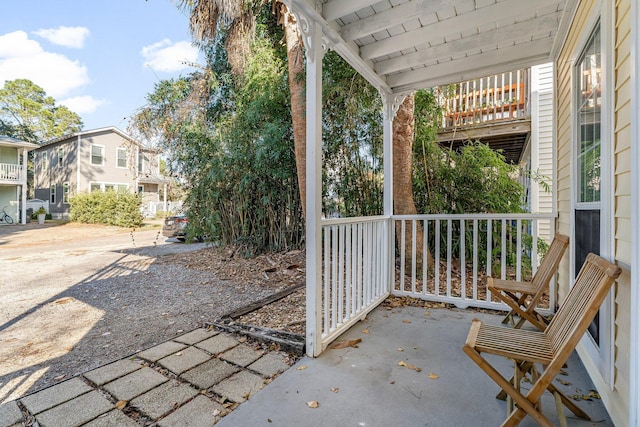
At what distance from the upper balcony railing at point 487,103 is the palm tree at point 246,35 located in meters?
2.92

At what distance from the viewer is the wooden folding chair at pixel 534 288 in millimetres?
2465

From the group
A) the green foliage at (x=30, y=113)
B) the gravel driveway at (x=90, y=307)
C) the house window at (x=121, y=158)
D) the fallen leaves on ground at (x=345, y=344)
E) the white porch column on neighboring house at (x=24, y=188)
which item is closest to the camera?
the gravel driveway at (x=90, y=307)

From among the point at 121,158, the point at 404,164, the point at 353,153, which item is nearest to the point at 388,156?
the point at 404,164

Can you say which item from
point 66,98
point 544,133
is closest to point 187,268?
point 544,133

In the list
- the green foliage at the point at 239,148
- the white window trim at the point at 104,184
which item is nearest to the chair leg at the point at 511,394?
the green foliage at the point at 239,148

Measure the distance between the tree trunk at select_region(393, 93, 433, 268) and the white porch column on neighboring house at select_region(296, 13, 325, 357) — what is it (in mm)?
2213

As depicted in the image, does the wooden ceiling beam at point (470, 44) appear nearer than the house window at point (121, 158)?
Yes

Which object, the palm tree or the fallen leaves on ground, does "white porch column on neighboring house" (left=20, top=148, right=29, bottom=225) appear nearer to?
the palm tree

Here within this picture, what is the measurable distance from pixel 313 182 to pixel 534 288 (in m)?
2.06

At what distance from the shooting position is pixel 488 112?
5.89 meters

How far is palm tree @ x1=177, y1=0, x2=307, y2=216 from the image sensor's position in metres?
4.11

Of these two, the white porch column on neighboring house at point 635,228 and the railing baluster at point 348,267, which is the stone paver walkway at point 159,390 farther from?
the white porch column on neighboring house at point 635,228

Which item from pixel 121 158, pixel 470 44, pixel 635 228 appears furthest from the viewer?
pixel 121 158

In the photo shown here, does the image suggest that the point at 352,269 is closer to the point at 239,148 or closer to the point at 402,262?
the point at 402,262
